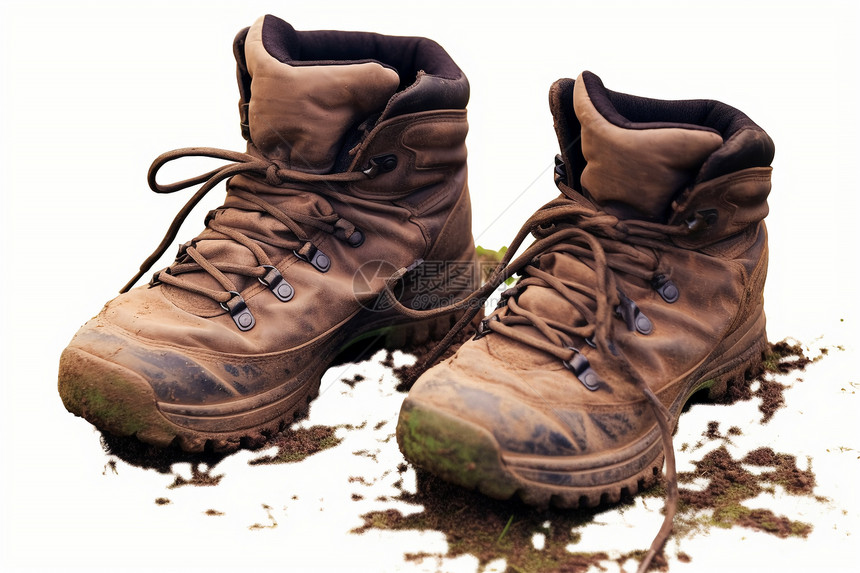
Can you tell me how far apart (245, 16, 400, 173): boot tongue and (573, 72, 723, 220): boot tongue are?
621 millimetres

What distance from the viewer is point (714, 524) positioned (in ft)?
7.80

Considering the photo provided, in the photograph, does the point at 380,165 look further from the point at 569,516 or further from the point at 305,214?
the point at 569,516

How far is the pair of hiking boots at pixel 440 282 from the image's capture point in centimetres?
245

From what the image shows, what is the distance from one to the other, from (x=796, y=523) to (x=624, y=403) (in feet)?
1.61

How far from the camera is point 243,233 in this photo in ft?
9.71

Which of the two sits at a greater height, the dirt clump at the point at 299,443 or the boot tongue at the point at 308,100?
the boot tongue at the point at 308,100

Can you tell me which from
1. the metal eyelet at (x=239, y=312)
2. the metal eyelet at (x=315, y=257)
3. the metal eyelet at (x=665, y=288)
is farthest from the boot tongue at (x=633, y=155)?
the metal eyelet at (x=239, y=312)

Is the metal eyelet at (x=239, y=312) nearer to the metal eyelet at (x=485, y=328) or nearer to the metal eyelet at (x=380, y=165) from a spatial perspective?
the metal eyelet at (x=380, y=165)

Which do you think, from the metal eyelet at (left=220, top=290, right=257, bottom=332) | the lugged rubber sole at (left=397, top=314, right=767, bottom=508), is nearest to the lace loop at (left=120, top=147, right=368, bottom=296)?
the metal eyelet at (left=220, top=290, right=257, bottom=332)

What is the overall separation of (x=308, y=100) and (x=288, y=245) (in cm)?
43

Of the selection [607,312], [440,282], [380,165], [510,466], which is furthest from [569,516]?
[380,165]

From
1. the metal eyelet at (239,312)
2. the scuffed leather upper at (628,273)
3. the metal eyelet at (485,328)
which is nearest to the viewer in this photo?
the scuffed leather upper at (628,273)

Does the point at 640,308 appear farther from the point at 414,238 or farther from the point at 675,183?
the point at 414,238

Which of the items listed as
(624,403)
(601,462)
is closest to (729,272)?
(624,403)
